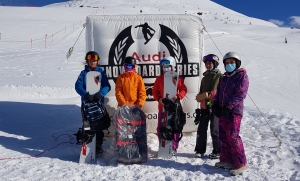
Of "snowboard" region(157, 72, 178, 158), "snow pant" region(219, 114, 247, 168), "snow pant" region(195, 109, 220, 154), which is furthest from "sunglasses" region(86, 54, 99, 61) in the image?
"snow pant" region(219, 114, 247, 168)

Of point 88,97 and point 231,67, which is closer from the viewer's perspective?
point 231,67

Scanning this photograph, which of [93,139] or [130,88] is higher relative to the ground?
[130,88]

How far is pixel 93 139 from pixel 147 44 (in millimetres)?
1978

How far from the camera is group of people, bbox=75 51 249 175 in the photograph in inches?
158

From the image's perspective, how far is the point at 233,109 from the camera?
4027mm

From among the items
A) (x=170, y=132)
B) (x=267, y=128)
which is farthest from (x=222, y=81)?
(x=267, y=128)

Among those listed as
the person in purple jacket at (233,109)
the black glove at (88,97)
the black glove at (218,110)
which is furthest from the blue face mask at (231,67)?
the black glove at (88,97)

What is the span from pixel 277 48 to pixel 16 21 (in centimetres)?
1838

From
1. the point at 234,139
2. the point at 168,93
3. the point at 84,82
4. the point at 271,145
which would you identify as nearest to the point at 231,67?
the point at 234,139

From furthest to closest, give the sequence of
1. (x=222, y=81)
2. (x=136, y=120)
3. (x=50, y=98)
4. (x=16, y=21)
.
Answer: (x=16, y=21) < (x=50, y=98) < (x=136, y=120) < (x=222, y=81)

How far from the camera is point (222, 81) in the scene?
4211mm

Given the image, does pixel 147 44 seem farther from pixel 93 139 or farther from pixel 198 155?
pixel 198 155

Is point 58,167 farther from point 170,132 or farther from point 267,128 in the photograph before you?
point 267,128

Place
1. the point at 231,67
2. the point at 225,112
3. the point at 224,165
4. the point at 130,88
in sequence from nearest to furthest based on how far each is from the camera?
the point at 225,112 < the point at 231,67 < the point at 224,165 < the point at 130,88
